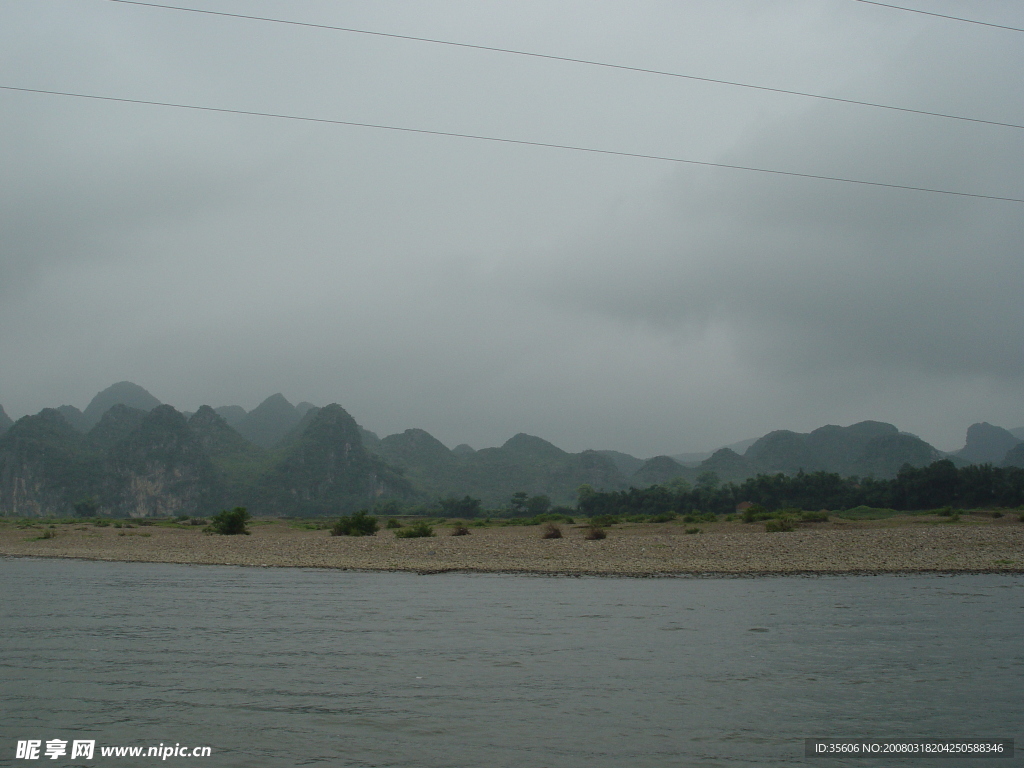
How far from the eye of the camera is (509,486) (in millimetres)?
136875

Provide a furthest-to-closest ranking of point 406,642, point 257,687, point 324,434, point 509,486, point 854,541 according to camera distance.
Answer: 1. point 509,486
2. point 324,434
3. point 854,541
4. point 406,642
5. point 257,687

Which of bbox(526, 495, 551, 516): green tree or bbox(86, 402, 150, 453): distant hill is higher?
bbox(86, 402, 150, 453): distant hill

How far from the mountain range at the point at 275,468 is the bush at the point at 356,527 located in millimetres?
64533

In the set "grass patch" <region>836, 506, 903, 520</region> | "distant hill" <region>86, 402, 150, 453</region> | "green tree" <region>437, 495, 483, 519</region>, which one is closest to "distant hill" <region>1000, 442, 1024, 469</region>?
"grass patch" <region>836, 506, 903, 520</region>

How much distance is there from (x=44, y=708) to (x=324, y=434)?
387 feet

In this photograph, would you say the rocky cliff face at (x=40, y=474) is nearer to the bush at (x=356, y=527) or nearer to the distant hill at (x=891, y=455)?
the bush at (x=356, y=527)

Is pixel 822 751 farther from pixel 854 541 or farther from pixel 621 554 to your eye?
pixel 854 541

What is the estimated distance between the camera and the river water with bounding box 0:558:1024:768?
20.8ft

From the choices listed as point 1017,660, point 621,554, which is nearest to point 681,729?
point 1017,660

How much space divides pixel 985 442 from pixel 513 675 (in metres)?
207

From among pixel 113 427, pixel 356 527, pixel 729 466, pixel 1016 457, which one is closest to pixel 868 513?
pixel 356 527

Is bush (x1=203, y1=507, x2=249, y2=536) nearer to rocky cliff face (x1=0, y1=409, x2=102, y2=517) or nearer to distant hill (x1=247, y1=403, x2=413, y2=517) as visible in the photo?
distant hill (x1=247, y1=403, x2=413, y2=517)

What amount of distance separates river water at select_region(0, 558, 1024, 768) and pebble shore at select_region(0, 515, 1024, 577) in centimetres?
493

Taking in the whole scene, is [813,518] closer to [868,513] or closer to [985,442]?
[868,513]
